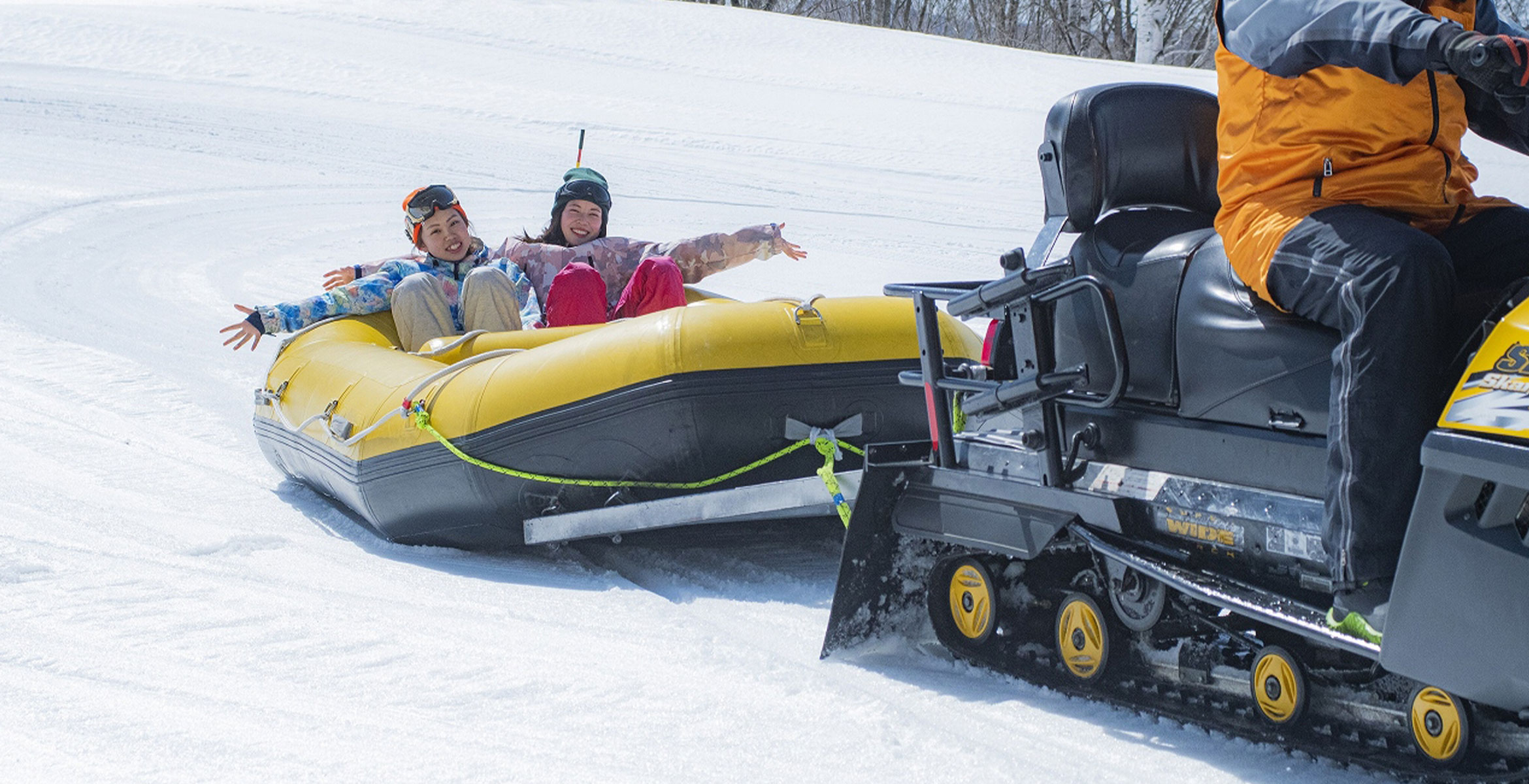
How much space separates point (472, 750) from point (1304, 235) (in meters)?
1.60

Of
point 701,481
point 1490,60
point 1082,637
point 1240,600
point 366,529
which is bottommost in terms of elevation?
point 366,529

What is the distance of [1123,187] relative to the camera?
8.84 ft

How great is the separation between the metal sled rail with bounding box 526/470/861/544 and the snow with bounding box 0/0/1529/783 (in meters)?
0.15

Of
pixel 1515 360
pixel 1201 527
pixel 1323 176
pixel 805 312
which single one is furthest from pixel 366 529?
pixel 1515 360

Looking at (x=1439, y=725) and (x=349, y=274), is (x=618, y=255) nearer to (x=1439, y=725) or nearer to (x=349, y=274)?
(x=349, y=274)

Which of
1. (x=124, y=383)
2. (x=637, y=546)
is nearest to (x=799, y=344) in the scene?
(x=637, y=546)

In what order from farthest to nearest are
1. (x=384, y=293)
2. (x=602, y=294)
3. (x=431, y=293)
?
(x=384, y=293) < (x=431, y=293) < (x=602, y=294)

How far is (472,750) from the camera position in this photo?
8.05ft

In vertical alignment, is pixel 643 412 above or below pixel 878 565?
above

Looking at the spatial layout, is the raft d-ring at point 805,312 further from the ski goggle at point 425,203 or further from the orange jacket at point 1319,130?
the ski goggle at point 425,203

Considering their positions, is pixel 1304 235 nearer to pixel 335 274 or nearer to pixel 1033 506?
pixel 1033 506

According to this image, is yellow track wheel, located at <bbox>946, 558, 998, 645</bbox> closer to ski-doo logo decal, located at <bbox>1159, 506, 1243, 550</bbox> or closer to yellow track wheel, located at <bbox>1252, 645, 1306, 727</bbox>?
ski-doo logo decal, located at <bbox>1159, 506, 1243, 550</bbox>

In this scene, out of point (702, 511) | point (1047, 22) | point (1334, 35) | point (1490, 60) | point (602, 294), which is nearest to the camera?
point (1490, 60)

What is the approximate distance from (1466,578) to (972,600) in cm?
121
